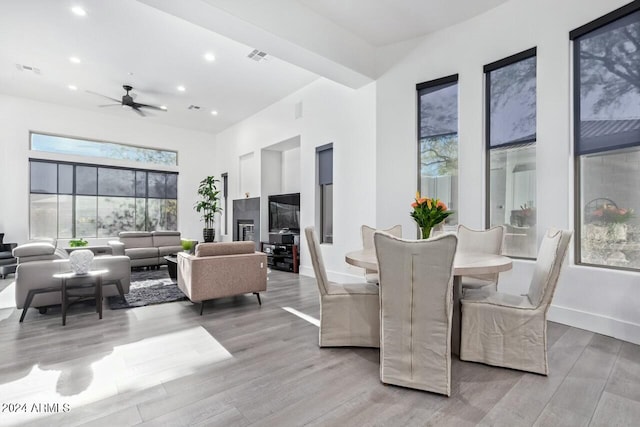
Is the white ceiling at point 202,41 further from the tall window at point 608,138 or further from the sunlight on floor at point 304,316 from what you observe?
the sunlight on floor at point 304,316

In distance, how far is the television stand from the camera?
6277mm

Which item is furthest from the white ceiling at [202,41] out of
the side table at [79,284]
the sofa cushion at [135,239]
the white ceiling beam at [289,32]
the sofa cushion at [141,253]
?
the sofa cushion at [141,253]

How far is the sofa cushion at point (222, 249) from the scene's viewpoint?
11.8 feet

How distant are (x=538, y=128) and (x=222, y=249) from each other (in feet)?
12.6

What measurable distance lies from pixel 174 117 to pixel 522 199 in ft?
26.7

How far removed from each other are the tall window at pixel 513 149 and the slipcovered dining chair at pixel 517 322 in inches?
53.7

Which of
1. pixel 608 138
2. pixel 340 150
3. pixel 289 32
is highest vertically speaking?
pixel 289 32

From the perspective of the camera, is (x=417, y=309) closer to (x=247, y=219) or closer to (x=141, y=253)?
(x=141, y=253)

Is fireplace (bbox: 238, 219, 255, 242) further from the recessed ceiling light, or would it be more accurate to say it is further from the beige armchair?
the recessed ceiling light

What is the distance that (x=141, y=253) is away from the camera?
643 cm

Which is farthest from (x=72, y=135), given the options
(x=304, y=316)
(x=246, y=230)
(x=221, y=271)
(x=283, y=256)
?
(x=304, y=316)

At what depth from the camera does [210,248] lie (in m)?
3.64

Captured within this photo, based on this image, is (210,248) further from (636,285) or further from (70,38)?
(636,285)

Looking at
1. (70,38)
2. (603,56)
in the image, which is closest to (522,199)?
(603,56)
